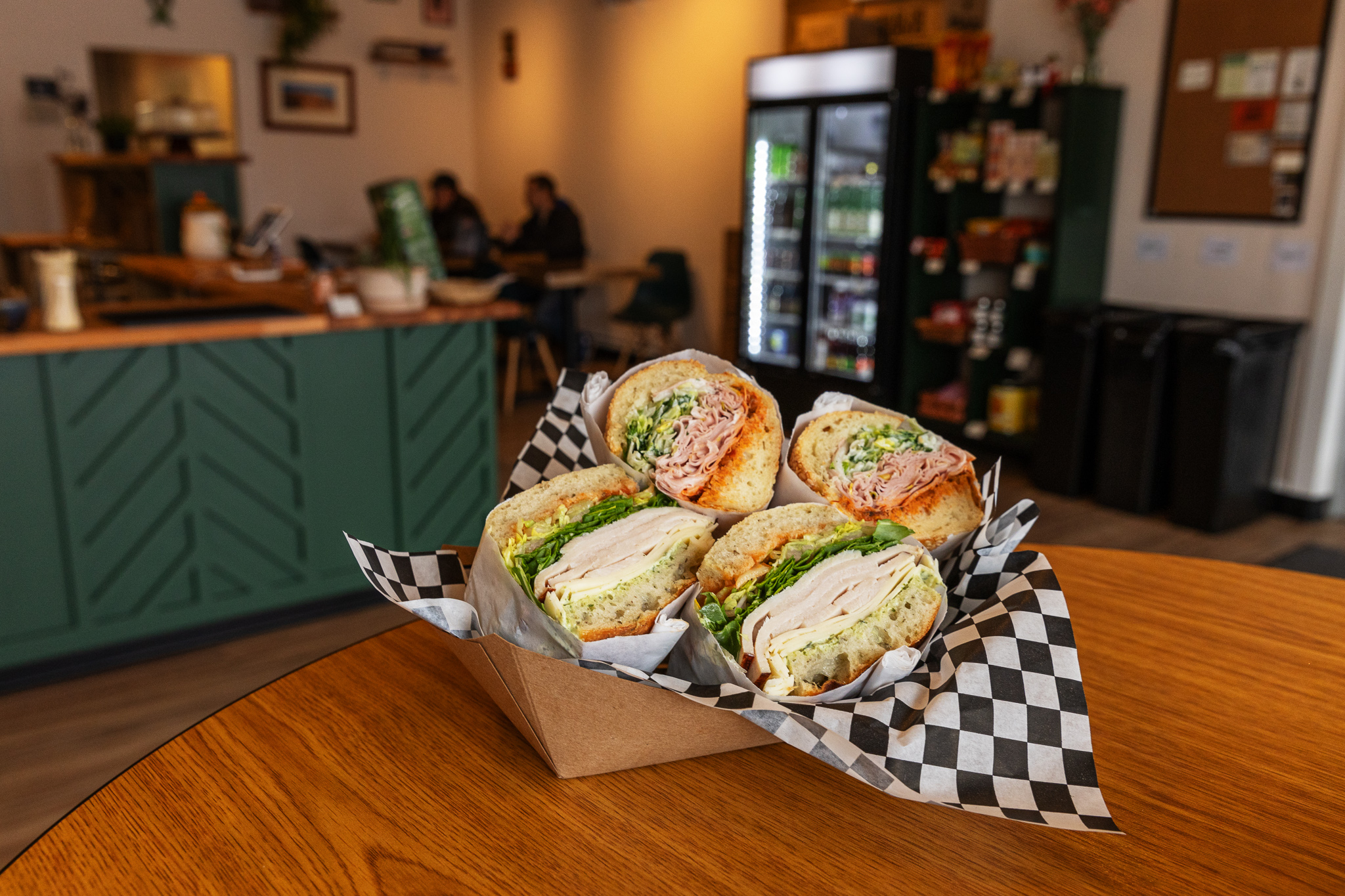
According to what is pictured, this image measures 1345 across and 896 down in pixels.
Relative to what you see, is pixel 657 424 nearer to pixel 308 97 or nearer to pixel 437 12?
pixel 308 97

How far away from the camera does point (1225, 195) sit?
4.49 meters

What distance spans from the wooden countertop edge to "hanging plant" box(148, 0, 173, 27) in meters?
6.38

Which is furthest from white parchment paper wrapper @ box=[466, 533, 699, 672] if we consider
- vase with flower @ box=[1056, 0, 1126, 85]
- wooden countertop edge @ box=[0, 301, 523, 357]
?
vase with flower @ box=[1056, 0, 1126, 85]

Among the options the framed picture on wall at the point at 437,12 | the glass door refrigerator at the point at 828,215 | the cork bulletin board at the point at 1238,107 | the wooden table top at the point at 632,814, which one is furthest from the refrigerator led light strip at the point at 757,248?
the wooden table top at the point at 632,814

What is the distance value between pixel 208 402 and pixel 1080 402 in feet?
11.9

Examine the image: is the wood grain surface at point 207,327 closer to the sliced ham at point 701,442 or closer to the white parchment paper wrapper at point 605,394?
the white parchment paper wrapper at point 605,394

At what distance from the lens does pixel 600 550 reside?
0.83 metres

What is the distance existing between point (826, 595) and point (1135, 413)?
4063 millimetres

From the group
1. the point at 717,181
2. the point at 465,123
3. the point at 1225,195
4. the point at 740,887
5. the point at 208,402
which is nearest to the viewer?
the point at 740,887

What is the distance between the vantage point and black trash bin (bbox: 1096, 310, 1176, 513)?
14.1 ft

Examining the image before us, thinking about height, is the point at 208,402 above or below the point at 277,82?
below

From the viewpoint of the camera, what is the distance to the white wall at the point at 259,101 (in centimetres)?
788

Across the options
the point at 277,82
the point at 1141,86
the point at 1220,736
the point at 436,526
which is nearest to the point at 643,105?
the point at 277,82

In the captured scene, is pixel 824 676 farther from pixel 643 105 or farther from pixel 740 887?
pixel 643 105
